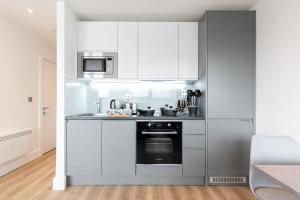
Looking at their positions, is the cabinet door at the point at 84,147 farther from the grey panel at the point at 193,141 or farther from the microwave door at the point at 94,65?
the grey panel at the point at 193,141

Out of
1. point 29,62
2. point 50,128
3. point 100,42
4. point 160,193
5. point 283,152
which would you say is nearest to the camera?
point 283,152

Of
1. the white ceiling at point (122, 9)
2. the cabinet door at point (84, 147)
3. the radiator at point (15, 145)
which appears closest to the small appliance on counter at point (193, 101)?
the white ceiling at point (122, 9)

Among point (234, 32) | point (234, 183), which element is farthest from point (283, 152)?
point (234, 32)

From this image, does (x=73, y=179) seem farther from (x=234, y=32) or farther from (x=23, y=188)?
(x=234, y=32)

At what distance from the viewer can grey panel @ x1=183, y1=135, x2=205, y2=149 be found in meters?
3.15

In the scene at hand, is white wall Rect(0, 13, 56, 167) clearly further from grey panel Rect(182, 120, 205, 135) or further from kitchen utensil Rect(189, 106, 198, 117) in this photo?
kitchen utensil Rect(189, 106, 198, 117)

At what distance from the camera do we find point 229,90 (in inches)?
124

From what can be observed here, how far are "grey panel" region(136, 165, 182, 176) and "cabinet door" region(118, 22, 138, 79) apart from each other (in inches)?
50.9

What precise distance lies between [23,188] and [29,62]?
7.68ft

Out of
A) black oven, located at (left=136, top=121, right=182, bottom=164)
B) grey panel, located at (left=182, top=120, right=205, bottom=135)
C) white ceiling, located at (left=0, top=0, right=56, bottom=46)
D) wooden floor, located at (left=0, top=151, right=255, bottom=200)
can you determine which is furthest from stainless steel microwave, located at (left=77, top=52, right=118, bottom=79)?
wooden floor, located at (left=0, top=151, right=255, bottom=200)

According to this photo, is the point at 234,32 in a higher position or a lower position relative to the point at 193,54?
higher

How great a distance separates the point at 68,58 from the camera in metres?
3.16

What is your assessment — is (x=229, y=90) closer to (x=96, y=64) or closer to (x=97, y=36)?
(x=96, y=64)

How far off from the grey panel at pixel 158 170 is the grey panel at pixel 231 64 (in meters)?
0.85
